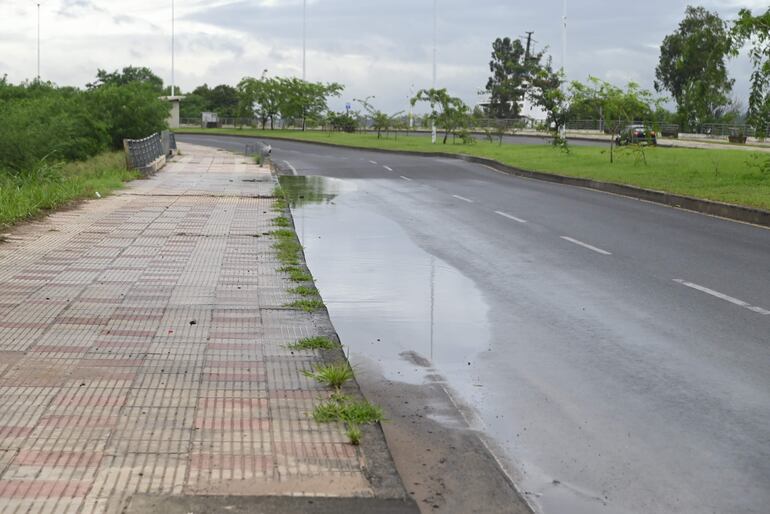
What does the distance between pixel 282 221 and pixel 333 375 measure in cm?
996

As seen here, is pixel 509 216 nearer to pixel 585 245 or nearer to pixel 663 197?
pixel 585 245

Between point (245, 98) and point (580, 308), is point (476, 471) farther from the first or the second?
point (245, 98)

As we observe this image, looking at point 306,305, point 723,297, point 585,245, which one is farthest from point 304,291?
point 585,245

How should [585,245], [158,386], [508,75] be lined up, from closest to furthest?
[158,386] < [585,245] < [508,75]

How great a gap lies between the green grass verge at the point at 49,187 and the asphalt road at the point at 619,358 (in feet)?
15.1

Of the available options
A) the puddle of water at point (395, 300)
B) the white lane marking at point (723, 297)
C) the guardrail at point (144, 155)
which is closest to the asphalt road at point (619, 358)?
the white lane marking at point (723, 297)

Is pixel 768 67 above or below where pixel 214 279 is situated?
above

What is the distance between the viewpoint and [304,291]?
9625 millimetres

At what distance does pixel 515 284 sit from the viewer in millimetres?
10812

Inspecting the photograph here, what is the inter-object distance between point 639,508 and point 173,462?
227 centimetres

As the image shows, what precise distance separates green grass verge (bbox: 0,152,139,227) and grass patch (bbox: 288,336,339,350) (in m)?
8.53

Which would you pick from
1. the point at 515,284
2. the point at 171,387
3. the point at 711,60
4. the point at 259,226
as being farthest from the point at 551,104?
the point at 171,387

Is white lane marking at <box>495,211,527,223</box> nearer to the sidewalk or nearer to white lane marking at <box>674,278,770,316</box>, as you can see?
the sidewalk

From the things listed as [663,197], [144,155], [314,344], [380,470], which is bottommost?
[380,470]
